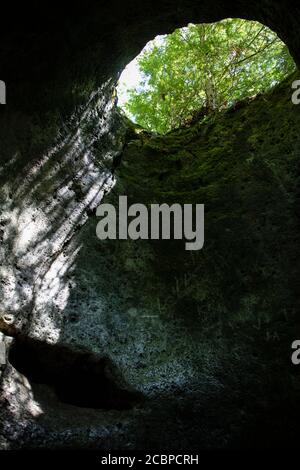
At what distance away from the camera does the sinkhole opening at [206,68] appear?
9312 mm

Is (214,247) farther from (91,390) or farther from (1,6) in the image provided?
(1,6)

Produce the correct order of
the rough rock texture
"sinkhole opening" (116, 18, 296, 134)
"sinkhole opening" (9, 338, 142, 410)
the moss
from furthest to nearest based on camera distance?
"sinkhole opening" (116, 18, 296, 134), the moss, "sinkhole opening" (9, 338, 142, 410), the rough rock texture

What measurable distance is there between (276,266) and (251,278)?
1.12 feet

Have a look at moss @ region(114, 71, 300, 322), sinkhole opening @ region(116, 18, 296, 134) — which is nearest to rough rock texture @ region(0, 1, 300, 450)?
moss @ region(114, 71, 300, 322)

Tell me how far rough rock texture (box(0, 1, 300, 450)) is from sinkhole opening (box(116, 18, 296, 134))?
357 cm

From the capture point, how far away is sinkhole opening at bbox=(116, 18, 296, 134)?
367 inches

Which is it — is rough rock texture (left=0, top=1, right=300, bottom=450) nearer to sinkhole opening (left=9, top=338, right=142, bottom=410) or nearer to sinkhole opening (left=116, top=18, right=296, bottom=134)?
sinkhole opening (left=9, top=338, right=142, bottom=410)

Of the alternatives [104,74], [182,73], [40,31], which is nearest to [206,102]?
[182,73]

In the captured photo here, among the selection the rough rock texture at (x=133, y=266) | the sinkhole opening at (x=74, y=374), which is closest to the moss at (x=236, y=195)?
the rough rock texture at (x=133, y=266)

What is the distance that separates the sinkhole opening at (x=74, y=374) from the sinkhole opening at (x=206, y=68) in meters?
6.32

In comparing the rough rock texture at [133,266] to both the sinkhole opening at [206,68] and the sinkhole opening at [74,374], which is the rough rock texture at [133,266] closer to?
the sinkhole opening at [74,374]

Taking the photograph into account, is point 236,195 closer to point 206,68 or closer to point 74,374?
point 74,374

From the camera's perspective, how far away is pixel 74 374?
14.6 ft

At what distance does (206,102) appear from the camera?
9297mm
